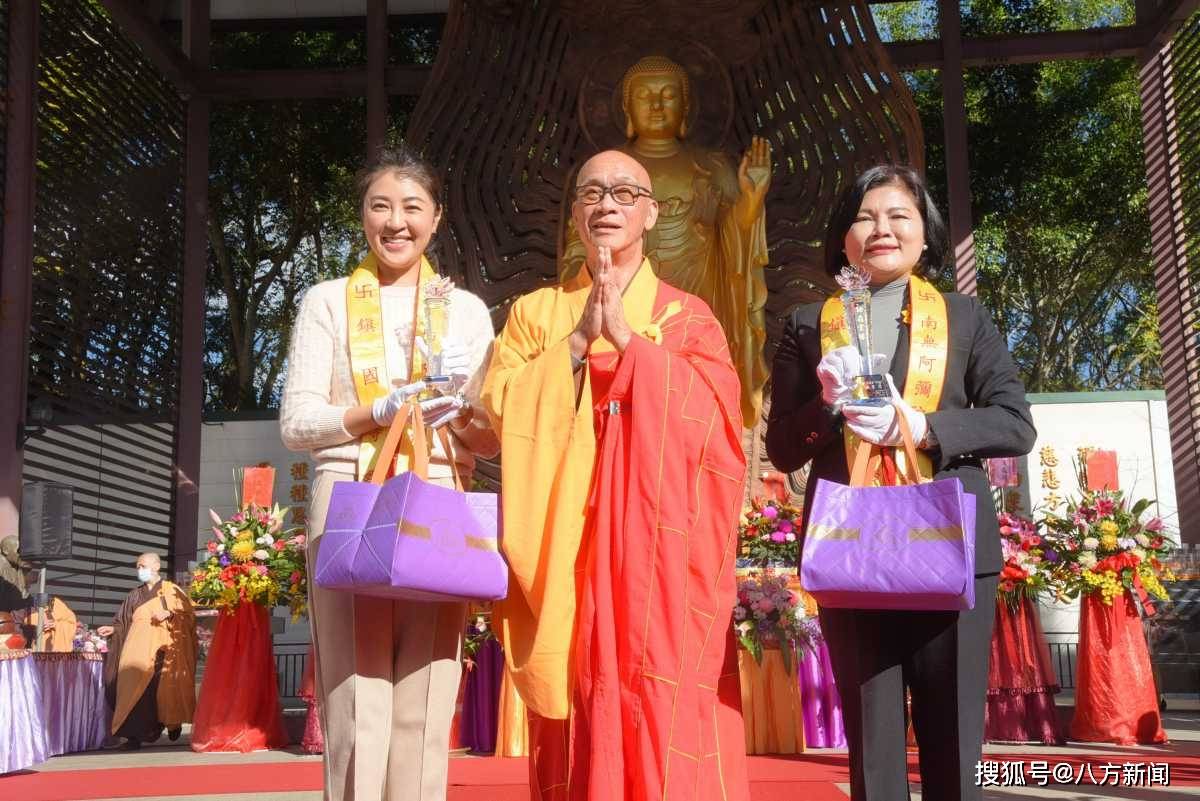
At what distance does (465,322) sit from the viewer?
2.38 metres

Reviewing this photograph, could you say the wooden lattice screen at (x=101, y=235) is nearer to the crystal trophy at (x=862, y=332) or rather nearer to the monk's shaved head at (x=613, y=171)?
the monk's shaved head at (x=613, y=171)

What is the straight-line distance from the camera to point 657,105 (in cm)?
664

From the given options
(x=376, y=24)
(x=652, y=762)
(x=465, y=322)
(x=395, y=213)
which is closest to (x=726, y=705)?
(x=652, y=762)

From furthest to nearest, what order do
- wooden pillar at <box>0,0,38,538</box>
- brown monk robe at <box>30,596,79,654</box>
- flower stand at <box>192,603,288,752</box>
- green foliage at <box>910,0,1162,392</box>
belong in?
green foliage at <box>910,0,1162,392</box>, brown monk robe at <box>30,596,79,654</box>, wooden pillar at <box>0,0,38,538</box>, flower stand at <box>192,603,288,752</box>

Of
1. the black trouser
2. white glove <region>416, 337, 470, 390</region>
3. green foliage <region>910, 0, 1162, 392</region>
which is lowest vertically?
the black trouser

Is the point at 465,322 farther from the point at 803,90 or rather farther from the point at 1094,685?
the point at 803,90

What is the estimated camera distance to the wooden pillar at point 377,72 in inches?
280

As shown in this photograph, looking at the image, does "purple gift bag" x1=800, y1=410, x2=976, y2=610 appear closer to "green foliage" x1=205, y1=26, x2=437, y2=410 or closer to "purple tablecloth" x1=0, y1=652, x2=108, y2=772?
"purple tablecloth" x1=0, y1=652, x2=108, y2=772

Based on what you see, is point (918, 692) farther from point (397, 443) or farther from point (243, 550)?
point (243, 550)

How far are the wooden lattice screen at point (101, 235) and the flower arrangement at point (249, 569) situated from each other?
1.41m

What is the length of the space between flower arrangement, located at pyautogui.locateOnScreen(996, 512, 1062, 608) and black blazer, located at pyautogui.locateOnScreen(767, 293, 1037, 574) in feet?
10.3

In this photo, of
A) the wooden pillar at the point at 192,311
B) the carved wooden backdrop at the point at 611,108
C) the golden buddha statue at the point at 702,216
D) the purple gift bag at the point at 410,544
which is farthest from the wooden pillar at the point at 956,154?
the purple gift bag at the point at 410,544

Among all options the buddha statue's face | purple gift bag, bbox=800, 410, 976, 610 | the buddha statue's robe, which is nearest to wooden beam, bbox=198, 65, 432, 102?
the buddha statue's face

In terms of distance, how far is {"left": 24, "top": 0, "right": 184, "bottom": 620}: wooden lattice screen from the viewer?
22.0 feet
